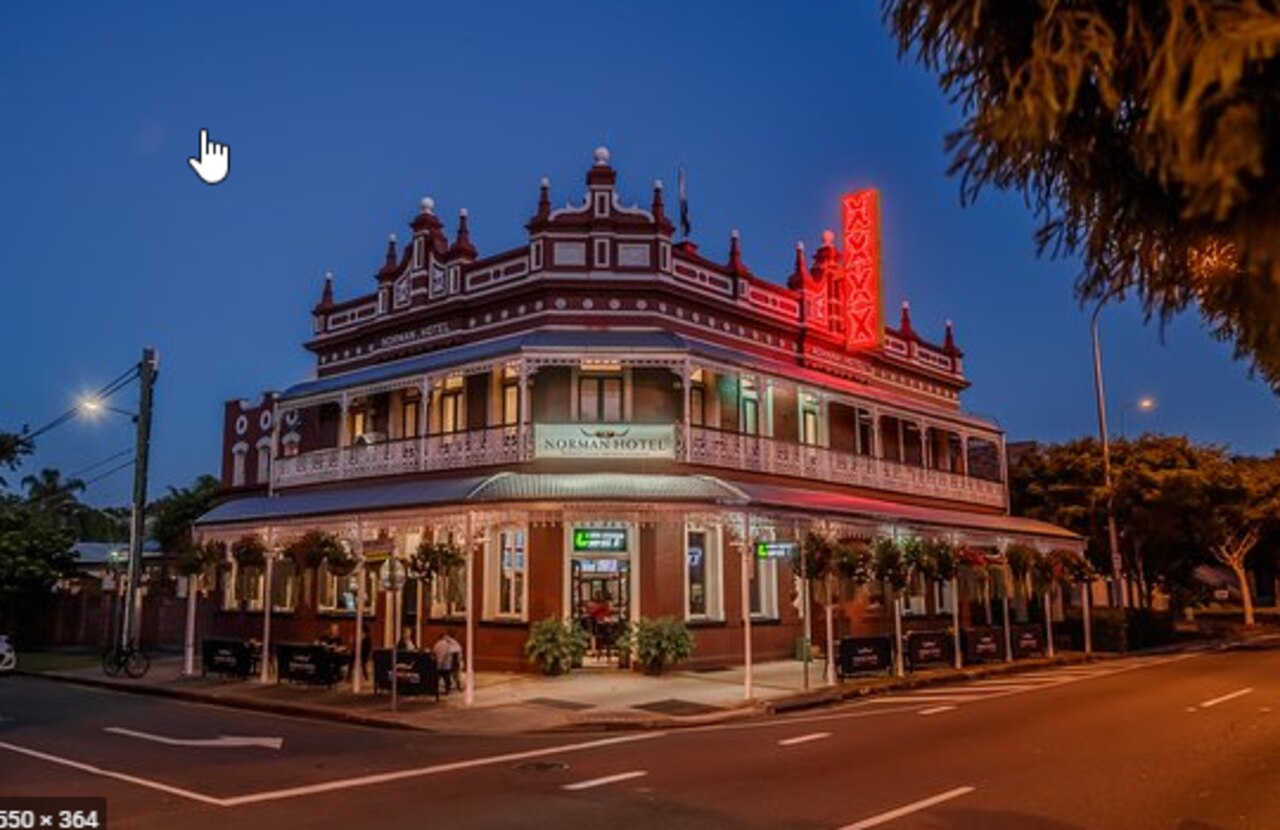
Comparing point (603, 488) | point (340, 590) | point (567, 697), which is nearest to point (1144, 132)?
point (567, 697)

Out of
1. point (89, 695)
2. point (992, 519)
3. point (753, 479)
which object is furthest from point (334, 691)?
point (992, 519)

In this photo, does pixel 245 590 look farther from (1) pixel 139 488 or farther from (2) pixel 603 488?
(2) pixel 603 488

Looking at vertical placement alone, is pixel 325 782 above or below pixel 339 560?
below

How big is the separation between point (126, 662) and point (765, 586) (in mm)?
16428

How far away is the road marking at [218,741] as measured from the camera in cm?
1417

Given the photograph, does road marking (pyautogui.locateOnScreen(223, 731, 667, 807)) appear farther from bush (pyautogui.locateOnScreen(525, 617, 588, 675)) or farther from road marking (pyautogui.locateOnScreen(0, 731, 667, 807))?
bush (pyautogui.locateOnScreen(525, 617, 588, 675))

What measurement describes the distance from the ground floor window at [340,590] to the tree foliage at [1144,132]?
2599cm

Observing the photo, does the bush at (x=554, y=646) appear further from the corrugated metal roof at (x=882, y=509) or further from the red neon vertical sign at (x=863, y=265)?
the red neon vertical sign at (x=863, y=265)

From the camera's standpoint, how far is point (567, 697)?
19625 millimetres

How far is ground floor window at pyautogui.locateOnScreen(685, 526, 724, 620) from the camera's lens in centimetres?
2539

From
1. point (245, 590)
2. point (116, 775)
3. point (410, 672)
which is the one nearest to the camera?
point (116, 775)

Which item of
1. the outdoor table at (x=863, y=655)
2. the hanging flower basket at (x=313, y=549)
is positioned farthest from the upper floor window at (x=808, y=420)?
the hanging flower basket at (x=313, y=549)

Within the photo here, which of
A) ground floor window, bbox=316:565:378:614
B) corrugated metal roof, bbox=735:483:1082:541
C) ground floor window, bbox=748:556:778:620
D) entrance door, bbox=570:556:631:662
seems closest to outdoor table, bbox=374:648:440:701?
entrance door, bbox=570:556:631:662

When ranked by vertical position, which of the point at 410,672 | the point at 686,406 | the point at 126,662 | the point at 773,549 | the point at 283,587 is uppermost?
the point at 686,406
